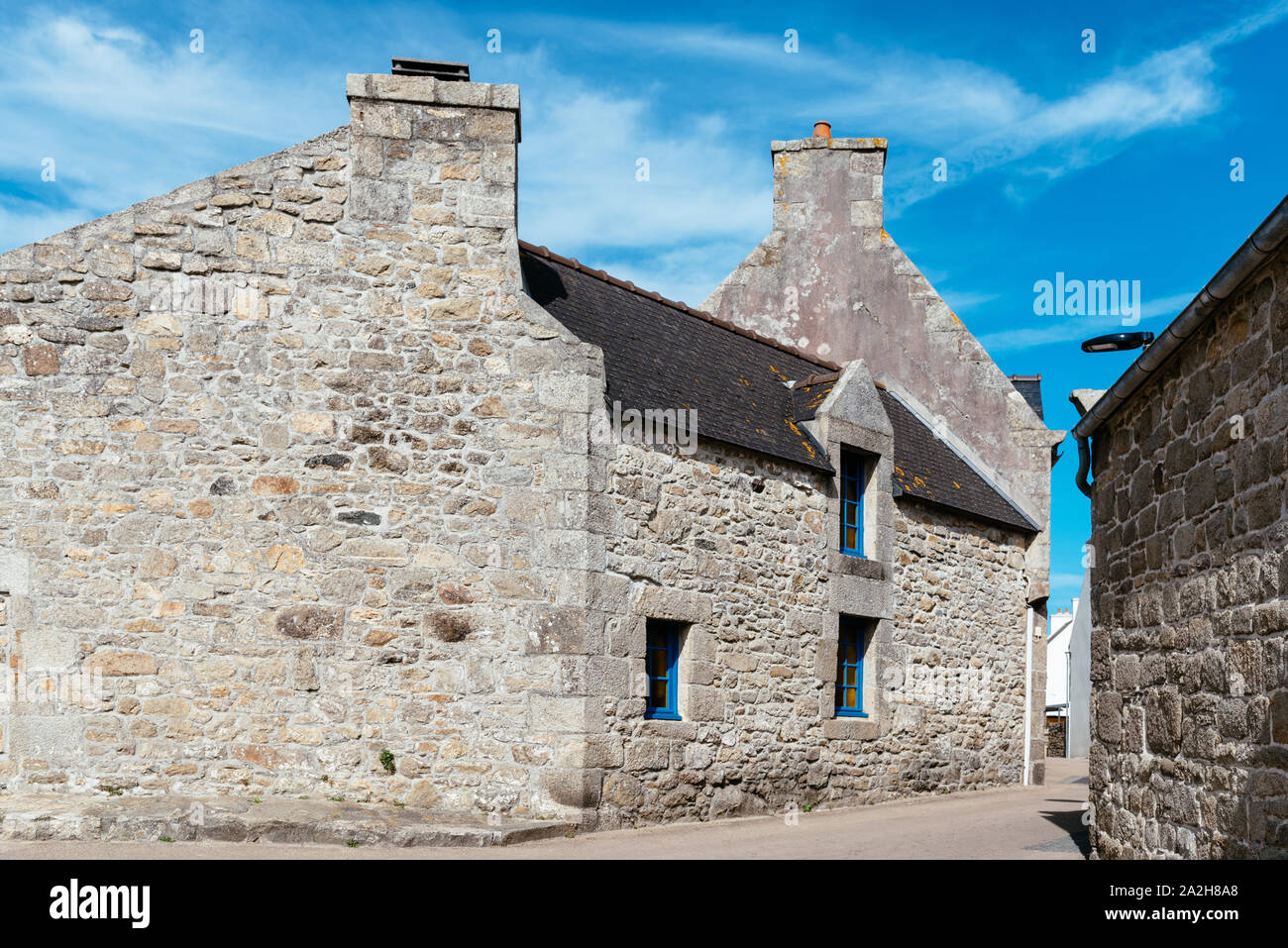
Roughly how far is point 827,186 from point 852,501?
19.2 feet

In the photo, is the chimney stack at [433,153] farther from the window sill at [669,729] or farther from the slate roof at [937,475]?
the slate roof at [937,475]

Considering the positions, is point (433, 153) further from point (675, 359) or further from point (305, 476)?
point (675, 359)

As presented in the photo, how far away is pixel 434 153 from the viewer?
1039 centimetres

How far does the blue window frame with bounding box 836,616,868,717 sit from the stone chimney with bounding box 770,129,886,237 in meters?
6.23

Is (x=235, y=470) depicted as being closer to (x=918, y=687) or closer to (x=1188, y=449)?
(x=1188, y=449)

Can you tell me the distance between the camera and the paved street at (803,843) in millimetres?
7973

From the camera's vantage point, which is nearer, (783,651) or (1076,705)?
(783,651)

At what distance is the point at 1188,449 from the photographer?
6672 mm

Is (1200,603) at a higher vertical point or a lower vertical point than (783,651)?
Answer: higher

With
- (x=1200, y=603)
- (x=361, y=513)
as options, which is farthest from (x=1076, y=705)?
(x=1200, y=603)

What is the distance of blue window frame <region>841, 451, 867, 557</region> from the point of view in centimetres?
1363

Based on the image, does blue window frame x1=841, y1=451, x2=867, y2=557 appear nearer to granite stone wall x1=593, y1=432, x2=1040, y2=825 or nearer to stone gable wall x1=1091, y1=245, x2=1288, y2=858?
granite stone wall x1=593, y1=432, x2=1040, y2=825

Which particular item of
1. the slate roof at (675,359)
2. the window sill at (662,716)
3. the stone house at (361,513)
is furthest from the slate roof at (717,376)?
the window sill at (662,716)

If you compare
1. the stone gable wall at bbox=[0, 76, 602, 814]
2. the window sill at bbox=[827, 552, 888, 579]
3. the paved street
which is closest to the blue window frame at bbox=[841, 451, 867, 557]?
the window sill at bbox=[827, 552, 888, 579]
